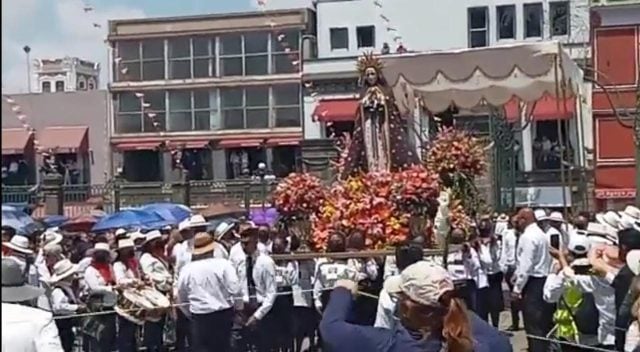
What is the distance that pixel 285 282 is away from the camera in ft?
42.2

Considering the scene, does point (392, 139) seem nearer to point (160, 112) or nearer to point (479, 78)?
point (479, 78)

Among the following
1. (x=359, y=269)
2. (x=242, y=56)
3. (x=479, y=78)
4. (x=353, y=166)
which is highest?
(x=242, y=56)

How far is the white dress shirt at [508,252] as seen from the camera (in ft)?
47.8

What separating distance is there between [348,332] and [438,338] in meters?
0.46

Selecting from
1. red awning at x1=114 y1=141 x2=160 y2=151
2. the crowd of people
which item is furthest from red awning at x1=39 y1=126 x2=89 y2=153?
the crowd of people

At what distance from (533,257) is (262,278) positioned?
9.32 feet

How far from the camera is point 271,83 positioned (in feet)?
167

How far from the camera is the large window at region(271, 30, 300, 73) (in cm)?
4950

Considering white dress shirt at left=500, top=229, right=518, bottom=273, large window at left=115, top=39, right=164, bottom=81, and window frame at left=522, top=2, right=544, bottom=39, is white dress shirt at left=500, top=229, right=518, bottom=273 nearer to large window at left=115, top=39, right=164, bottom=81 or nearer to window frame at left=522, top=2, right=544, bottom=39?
window frame at left=522, top=2, right=544, bottom=39

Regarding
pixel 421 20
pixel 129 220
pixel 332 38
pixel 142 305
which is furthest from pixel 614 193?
pixel 142 305

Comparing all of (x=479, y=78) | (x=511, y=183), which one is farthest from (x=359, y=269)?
(x=511, y=183)

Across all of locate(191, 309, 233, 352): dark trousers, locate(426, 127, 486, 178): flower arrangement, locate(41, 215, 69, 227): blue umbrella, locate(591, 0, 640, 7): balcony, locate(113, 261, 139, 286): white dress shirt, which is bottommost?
locate(191, 309, 233, 352): dark trousers

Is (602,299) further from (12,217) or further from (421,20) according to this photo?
(421,20)

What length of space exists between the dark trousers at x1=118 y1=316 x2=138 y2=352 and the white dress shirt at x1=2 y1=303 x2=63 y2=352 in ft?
25.4
